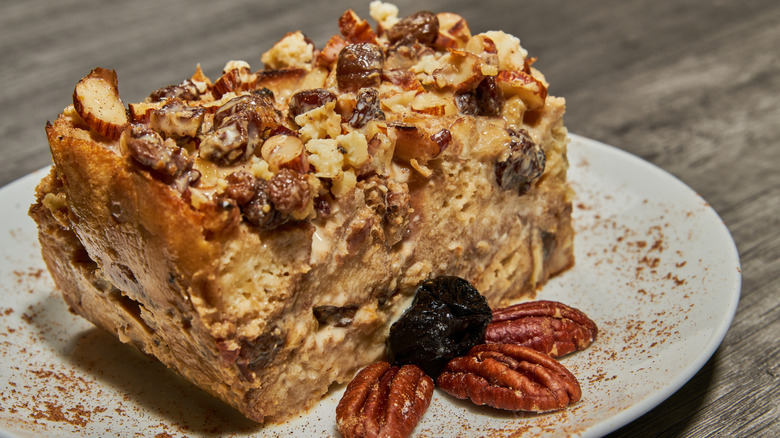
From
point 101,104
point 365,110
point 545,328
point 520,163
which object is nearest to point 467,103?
point 520,163

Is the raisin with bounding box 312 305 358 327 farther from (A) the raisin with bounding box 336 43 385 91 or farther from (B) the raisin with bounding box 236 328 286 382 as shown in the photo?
(A) the raisin with bounding box 336 43 385 91

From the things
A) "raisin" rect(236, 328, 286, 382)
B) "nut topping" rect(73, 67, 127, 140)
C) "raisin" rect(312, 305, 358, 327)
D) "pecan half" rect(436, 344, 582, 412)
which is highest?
"nut topping" rect(73, 67, 127, 140)

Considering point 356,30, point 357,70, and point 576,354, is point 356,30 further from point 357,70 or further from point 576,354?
point 576,354

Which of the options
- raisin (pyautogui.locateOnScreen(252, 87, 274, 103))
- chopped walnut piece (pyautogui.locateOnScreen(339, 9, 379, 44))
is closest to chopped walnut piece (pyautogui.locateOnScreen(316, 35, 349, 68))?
chopped walnut piece (pyautogui.locateOnScreen(339, 9, 379, 44))

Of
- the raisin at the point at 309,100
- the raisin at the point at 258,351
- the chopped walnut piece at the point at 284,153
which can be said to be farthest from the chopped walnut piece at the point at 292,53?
the raisin at the point at 258,351

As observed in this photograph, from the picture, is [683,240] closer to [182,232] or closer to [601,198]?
[601,198]

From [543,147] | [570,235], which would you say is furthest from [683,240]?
[543,147]
